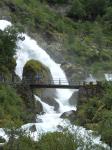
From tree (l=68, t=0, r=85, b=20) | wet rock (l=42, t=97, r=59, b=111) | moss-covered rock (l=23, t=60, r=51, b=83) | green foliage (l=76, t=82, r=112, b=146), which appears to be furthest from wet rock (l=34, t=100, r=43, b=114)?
tree (l=68, t=0, r=85, b=20)

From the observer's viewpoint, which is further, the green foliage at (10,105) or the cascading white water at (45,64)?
the cascading white water at (45,64)

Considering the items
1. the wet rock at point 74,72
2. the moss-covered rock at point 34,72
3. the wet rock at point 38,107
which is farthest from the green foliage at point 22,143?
the wet rock at point 74,72

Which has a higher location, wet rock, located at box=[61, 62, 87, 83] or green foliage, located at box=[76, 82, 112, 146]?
A: wet rock, located at box=[61, 62, 87, 83]

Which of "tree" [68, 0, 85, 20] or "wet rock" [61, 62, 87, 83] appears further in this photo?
"tree" [68, 0, 85, 20]

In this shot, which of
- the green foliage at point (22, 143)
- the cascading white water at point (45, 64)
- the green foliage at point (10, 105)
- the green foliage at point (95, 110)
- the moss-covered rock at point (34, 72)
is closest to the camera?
the green foliage at point (22, 143)

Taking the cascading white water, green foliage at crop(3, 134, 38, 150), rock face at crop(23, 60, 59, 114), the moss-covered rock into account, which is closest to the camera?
green foliage at crop(3, 134, 38, 150)

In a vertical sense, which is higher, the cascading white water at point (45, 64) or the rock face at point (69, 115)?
the cascading white water at point (45, 64)

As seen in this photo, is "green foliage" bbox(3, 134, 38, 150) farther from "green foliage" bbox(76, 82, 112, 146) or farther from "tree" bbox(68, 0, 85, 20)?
"tree" bbox(68, 0, 85, 20)

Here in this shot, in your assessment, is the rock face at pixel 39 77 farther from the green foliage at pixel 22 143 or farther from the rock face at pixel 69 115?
the green foliage at pixel 22 143

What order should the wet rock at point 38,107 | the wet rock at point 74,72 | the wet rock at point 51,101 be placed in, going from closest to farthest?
1. the wet rock at point 38,107
2. the wet rock at point 51,101
3. the wet rock at point 74,72

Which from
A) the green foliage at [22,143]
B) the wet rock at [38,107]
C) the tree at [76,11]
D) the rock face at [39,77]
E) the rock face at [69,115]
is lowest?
the green foliage at [22,143]

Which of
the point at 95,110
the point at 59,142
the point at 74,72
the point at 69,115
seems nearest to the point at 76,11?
the point at 74,72

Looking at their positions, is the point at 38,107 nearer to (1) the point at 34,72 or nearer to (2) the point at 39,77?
(2) the point at 39,77

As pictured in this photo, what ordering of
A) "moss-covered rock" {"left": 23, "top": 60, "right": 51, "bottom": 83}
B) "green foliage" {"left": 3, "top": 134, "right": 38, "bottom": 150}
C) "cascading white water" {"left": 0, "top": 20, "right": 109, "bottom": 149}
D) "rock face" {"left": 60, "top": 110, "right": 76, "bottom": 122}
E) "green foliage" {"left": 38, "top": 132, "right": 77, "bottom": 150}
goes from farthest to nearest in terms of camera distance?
"moss-covered rock" {"left": 23, "top": 60, "right": 51, "bottom": 83} < "cascading white water" {"left": 0, "top": 20, "right": 109, "bottom": 149} < "rock face" {"left": 60, "top": 110, "right": 76, "bottom": 122} < "green foliage" {"left": 3, "top": 134, "right": 38, "bottom": 150} < "green foliage" {"left": 38, "top": 132, "right": 77, "bottom": 150}
